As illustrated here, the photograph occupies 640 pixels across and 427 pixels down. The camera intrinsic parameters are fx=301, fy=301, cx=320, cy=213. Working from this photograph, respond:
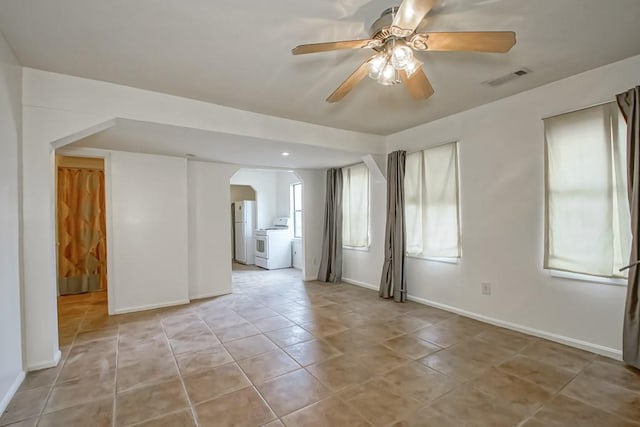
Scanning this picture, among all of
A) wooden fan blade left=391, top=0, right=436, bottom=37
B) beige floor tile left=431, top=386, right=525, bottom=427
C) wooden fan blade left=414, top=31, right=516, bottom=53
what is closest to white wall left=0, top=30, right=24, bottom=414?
wooden fan blade left=391, top=0, right=436, bottom=37

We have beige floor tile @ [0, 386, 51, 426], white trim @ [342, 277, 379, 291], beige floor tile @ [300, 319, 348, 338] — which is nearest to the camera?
beige floor tile @ [0, 386, 51, 426]

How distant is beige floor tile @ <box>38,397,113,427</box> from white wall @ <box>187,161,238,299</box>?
8.82 feet

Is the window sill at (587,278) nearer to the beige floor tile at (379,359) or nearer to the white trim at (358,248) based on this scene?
the beige floor tile at (379,359)

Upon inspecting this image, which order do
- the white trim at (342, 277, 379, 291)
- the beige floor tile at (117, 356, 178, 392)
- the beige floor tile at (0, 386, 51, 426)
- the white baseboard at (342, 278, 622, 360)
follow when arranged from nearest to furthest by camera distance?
1. the beige floor tile at (0, 386, 51, 426)
2. the beige floor tile at (117, 356, 178, 392)
3. the white baseboard at (342, 278, 622, 360)
4. the white trim at (342, 277, 379, 291)

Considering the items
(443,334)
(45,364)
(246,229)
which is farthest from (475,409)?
(246,229)

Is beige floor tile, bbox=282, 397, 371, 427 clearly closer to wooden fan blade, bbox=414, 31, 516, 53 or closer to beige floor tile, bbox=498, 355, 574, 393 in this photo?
beige floor tile, bbox=498, 355, 574, 393

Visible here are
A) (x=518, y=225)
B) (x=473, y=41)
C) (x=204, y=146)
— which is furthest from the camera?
(x=204, y=146)

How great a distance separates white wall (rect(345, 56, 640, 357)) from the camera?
8.59ft

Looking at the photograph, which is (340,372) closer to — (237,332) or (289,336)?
(289,336)

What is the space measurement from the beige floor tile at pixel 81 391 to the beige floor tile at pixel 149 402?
17cm

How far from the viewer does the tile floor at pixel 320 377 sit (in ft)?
6.29

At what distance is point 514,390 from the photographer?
2.15 m

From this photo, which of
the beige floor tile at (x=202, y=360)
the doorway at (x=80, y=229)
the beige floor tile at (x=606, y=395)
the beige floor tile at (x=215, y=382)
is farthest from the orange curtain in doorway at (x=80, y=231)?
the beige floor tile at (x=606, y=395)

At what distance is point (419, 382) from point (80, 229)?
230 inches
